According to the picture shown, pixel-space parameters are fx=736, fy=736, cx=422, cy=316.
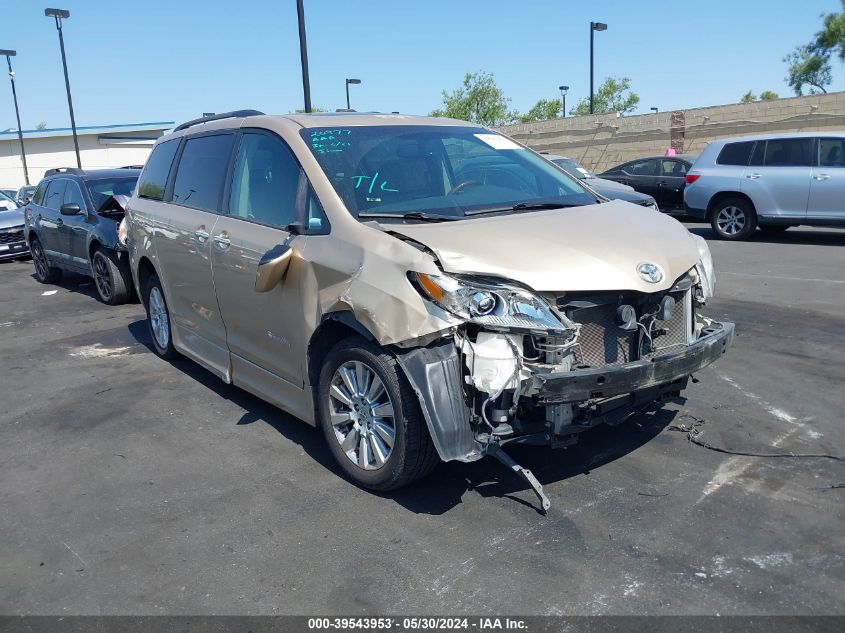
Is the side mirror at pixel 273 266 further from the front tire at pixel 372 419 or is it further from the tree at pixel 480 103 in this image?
the tree at pixel 480 103

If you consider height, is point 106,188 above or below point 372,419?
above

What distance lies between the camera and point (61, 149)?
166 ft

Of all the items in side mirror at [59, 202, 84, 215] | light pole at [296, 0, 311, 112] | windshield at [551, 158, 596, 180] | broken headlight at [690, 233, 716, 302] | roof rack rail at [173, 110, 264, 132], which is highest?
light pole at [296, 0, 311, 112]

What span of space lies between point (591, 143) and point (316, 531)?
28.5 meters

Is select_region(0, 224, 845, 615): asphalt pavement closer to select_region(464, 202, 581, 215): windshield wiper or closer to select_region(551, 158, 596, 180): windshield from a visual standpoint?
select_region(464, 202, 581, 215): windshield wiper

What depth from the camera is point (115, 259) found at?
9531 mm

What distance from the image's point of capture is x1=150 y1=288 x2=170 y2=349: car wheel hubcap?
6.36 meters

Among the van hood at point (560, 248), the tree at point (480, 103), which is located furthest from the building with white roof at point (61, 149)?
the van hood at point (560, 248)

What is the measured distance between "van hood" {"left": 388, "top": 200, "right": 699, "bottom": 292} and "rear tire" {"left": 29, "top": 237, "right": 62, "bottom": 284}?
392 inches

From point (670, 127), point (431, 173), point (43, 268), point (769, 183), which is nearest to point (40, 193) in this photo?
point (43, 268)

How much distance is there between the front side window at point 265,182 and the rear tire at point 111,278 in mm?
5276

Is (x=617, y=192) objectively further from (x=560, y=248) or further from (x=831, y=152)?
(x=560, y=248)

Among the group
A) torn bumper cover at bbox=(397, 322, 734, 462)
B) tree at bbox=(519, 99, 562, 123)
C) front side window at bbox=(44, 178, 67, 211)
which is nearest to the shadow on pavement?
torn bumper cover at bbox=(397, 322, 734, 462)

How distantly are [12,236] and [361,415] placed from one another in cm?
1385
